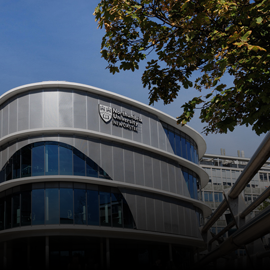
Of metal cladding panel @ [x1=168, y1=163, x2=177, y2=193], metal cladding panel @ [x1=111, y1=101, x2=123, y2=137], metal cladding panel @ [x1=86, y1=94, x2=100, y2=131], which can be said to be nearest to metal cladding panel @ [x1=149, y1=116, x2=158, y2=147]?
metal cladding panel @ [x1=168, y1=163, x2=177, y2=193]

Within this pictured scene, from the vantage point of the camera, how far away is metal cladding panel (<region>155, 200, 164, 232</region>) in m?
29.3

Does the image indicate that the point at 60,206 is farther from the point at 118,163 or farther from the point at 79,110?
the point at 79,110

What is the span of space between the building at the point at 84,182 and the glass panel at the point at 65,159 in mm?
69

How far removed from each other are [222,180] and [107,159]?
40949 millimetres

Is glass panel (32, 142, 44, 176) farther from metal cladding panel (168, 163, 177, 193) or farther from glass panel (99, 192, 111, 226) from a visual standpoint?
metal cladding panel (168, 163, 177, 193)

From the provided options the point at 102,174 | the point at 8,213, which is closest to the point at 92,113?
the point at 102,174

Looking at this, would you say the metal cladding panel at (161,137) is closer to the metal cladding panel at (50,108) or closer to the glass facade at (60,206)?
the glass facade at (60,206)

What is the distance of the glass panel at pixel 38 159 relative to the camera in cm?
2552

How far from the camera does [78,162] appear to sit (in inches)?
1031

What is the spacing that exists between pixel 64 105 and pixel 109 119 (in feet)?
11.9

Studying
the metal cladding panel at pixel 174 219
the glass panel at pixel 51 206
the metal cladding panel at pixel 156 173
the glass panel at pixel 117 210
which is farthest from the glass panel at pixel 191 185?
the glass panel at pixel 51 206

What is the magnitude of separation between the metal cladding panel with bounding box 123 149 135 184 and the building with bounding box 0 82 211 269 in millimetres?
80

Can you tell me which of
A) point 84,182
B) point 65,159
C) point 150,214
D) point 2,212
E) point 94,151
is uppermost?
point 94,151

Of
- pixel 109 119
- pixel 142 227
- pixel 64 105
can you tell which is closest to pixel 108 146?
pixel 109 119
